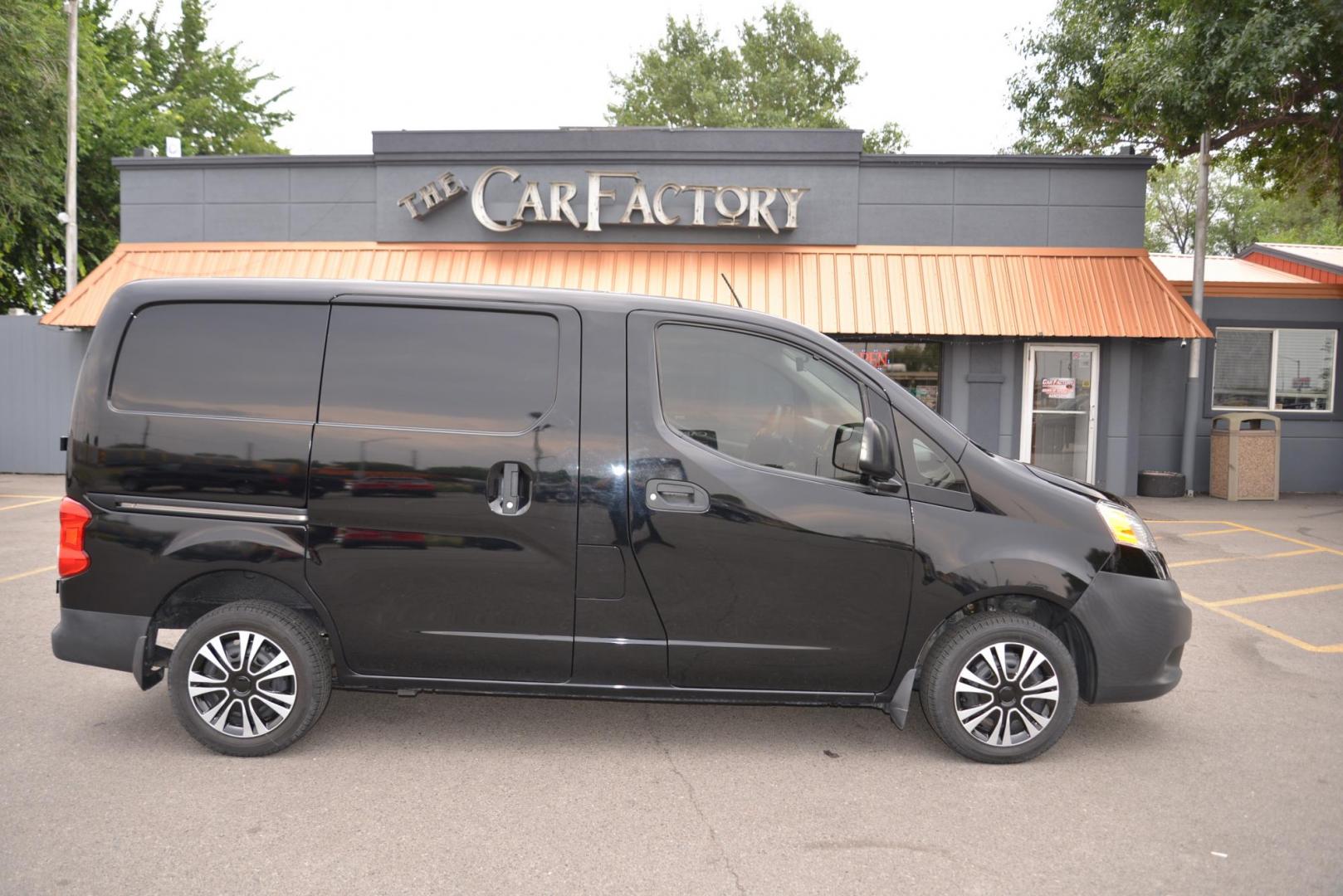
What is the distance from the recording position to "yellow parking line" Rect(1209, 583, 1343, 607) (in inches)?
297

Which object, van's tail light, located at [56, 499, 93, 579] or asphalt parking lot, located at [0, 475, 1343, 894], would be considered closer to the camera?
asphalt parking lot, located at [0, 475, 1343, 894]

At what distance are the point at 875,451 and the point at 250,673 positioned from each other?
2.82m

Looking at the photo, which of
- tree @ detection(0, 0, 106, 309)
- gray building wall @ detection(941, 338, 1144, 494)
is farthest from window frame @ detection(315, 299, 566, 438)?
tree @ detection(0, 0, 106, 309)

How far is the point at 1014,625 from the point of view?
4148mm

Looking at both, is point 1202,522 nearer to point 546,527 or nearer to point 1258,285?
point 1258,285

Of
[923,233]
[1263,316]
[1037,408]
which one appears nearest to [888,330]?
[923,233]

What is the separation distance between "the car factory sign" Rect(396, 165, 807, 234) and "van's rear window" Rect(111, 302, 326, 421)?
10.4 meters

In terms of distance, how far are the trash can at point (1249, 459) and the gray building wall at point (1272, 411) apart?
0.81 m

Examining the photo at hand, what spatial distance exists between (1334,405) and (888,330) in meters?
7.63

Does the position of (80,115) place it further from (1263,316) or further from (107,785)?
(1263,316)

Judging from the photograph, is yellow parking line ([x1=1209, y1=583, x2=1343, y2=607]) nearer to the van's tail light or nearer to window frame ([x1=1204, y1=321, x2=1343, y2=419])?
the van's tail light

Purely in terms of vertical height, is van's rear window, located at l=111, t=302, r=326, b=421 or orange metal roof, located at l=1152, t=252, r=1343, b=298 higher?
orange metal roof, located at l=1152, t=252, r=1343, b=298

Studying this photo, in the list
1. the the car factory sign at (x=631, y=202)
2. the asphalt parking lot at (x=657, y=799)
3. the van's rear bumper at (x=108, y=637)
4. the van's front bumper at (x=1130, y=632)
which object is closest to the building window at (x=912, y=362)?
the the car factory sign at (x=631, y=202)

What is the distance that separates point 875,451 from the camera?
12.9 feet
